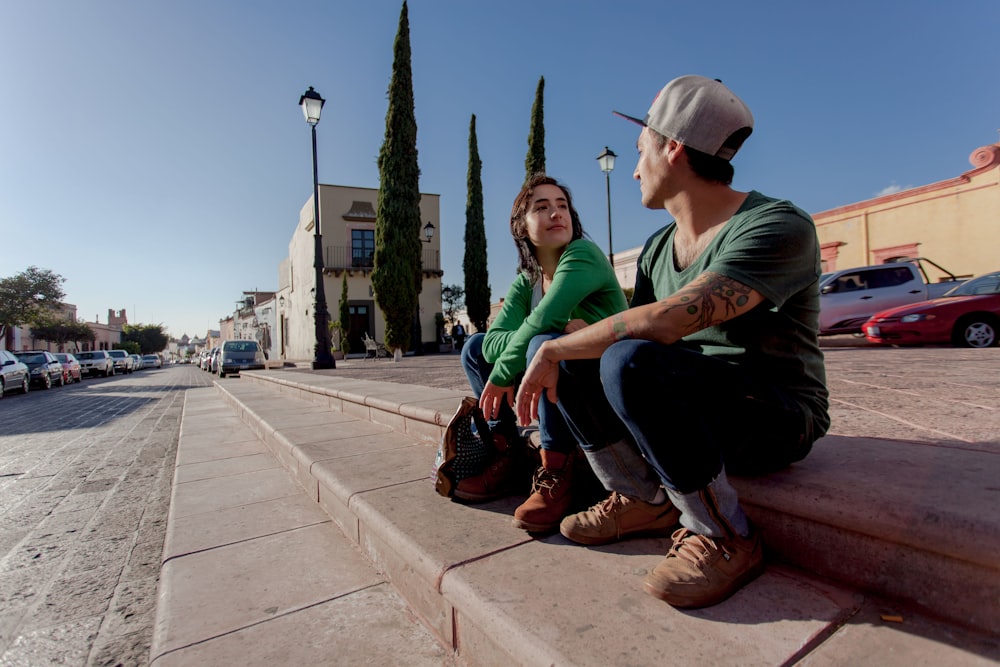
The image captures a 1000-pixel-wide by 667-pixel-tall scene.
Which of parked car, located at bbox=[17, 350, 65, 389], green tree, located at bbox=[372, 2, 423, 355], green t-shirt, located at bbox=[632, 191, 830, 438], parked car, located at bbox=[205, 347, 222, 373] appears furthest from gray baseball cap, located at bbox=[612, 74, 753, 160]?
parked car, located at bbox=[205, 347, 222, 373]

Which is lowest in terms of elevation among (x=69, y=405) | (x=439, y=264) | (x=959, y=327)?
(x=69, y=405)

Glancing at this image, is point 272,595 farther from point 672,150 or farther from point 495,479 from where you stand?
point 672,150

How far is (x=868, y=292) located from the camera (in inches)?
338

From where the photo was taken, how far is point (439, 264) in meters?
22.0

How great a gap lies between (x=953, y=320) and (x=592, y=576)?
8114mm

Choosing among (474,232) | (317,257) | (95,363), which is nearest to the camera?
(317,257)

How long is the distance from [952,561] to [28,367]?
1984 centimetres

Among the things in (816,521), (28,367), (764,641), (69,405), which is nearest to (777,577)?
(816,521)

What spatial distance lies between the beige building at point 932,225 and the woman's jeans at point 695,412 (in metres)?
15.3

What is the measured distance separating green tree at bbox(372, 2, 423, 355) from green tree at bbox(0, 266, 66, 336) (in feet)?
67.9

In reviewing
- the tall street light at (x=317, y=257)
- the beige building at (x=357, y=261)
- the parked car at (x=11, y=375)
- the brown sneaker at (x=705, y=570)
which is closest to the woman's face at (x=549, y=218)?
the brown sneaker at (x=705, y=570)

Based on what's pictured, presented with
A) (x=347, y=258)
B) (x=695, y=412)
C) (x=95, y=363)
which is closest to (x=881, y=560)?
(x=695, y=412)

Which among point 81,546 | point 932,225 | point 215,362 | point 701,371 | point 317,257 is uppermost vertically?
point 932,225

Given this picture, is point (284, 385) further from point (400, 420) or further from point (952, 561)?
point (952, 561)
